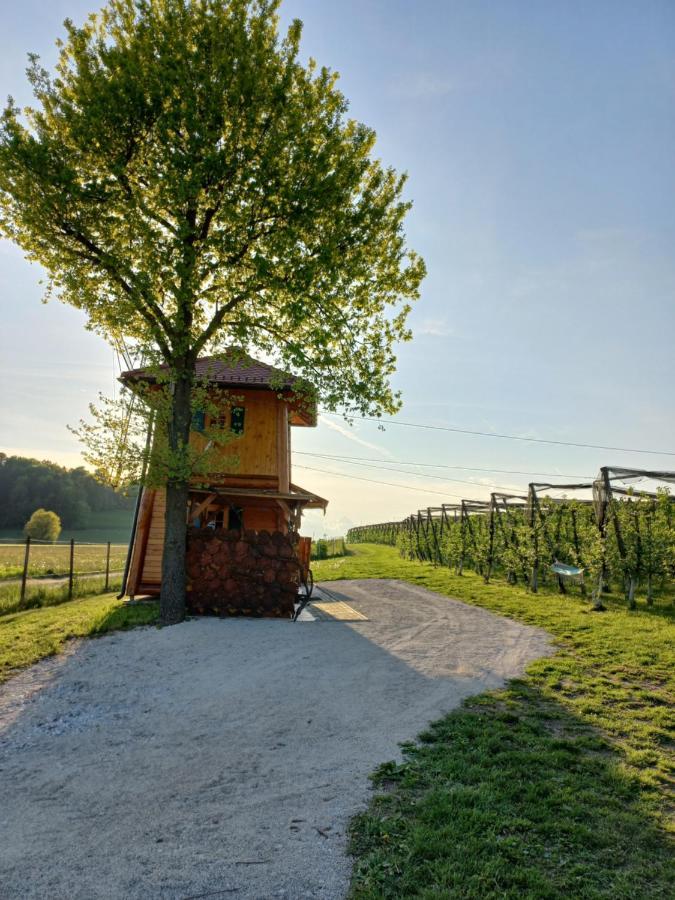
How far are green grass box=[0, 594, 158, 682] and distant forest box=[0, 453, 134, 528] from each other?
60.1 metres

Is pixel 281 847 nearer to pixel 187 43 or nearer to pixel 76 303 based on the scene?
pixel 76 303

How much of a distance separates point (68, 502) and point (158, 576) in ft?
225

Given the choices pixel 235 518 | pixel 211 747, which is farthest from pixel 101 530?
pixel 211 747

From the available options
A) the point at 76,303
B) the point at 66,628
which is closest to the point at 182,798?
the point at 66,628

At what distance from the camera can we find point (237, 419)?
674 inches

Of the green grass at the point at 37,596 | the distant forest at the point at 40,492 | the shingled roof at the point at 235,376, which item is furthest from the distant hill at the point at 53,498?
the shingled roof at the point at 235,376

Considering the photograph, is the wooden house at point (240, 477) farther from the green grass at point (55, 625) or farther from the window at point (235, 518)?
the green grass at point (55, 625)

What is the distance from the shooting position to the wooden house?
1605 cm

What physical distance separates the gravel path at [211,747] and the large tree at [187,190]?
3.92 meters

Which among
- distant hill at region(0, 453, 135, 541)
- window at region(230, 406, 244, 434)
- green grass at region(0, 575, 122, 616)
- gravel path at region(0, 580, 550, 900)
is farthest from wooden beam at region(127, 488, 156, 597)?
distant hill at region(0, 453, 135, 541)

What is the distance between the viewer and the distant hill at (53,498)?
7112cm

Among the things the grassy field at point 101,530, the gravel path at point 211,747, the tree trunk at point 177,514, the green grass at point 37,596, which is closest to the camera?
the gravel path at point 211,747

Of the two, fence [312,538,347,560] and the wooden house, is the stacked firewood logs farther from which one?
fence [312,538,347,560]

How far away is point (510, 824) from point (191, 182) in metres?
12.0
